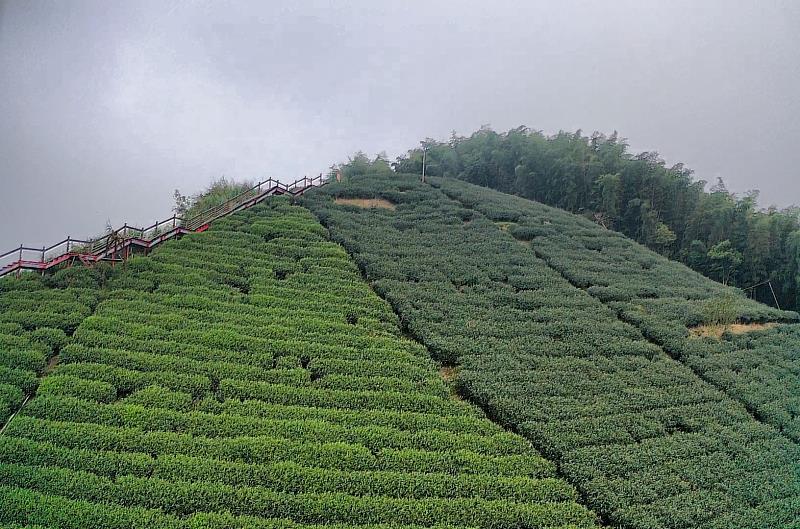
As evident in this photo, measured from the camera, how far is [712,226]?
26703mm

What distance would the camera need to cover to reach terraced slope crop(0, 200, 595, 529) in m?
9.21

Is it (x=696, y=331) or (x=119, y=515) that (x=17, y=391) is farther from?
(x=696, y=331)

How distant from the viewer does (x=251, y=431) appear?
10734mm

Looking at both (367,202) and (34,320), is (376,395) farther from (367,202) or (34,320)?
(367,202)

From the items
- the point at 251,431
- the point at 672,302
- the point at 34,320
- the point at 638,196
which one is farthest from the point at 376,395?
the point at 638,196

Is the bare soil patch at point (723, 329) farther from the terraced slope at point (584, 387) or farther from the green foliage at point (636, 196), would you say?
the green foliage at point (636, 196)

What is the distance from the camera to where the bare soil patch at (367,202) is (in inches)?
938

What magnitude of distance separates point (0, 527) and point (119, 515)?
1.53 metres

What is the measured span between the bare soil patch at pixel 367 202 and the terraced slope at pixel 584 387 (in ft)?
8.21

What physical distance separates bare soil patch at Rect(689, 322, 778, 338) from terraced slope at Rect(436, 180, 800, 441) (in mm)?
196

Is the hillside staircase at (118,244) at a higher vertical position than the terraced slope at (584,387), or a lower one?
higher

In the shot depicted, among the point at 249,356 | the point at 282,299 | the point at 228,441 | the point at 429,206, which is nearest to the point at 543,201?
the point at 429,206

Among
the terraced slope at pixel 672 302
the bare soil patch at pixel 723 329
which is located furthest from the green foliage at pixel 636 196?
the bare soil patch at pixel 723 329

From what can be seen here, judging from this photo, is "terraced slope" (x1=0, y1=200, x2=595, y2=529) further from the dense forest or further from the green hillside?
the dense forest
